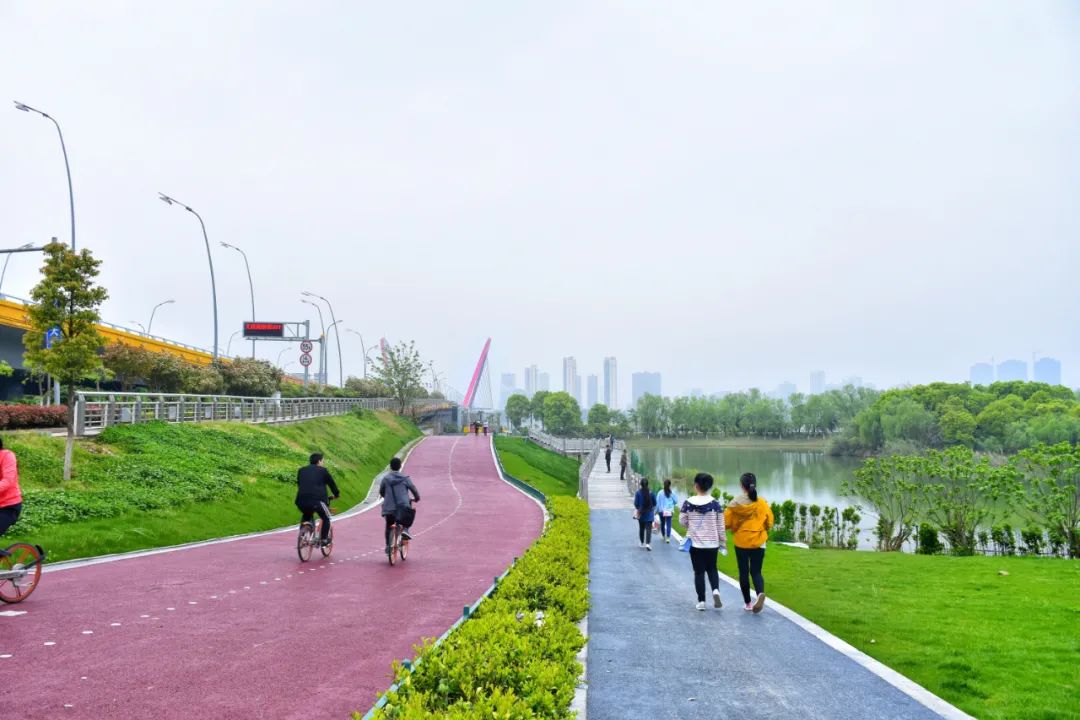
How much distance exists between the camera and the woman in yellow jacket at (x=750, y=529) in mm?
8656

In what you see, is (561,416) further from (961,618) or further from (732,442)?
(961,618)

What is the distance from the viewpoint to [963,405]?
90188 millimetres

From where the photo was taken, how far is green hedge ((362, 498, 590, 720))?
4.23m

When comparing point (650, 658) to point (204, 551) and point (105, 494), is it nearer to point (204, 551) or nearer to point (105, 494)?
point (204, 551)

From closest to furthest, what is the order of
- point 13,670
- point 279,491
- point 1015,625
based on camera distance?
point 13,670 < point 1015,625 < point 279,491

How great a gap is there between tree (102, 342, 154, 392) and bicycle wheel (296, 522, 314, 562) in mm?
26737

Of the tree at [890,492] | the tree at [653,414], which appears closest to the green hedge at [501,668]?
the tree at [890,492]

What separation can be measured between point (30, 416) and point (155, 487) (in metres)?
5.60

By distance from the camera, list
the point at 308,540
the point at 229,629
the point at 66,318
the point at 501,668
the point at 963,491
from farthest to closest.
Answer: the point at 963,491, the point at 66,318, the point at 308,540, the point at 229,629, the point at 501,668

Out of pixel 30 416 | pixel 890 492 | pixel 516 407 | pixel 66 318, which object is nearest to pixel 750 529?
pixel 66 318

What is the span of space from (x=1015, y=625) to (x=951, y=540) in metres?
14.9

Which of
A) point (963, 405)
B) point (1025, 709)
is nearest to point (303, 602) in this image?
point (1025, 709)

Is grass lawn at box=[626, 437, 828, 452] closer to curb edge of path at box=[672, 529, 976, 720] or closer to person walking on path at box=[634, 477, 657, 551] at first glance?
person walking on path at box=[634, 477, 657, 551]

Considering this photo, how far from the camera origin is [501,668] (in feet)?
16.2
